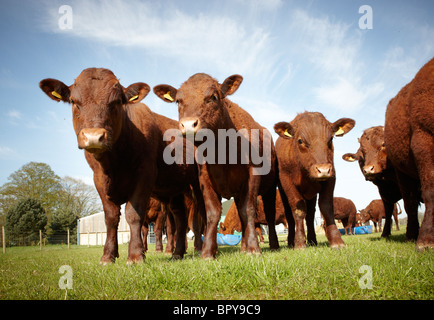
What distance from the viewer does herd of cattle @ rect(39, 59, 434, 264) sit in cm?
440

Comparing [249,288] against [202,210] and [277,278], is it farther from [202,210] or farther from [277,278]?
[202,210]

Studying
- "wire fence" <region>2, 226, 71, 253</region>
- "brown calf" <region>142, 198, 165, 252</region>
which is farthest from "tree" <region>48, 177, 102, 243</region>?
"brown calf" <region>142, 198, 165, 252</region>

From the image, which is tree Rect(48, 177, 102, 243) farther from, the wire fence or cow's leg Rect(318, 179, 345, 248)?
cow's leg Rect(318, 179, 345, 248)

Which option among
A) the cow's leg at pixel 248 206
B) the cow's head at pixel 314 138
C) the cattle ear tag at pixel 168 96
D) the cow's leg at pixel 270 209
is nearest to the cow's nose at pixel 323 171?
the cow's head at pixel 314 138

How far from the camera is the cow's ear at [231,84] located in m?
5.31

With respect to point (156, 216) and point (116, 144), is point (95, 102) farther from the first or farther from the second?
point (156, 216)

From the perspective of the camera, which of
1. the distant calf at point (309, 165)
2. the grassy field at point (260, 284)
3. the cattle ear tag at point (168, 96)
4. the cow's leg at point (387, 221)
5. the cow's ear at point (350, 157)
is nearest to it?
the grassy field at point (260, 284)

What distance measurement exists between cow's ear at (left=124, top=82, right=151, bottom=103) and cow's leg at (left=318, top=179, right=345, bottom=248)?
12.5ft

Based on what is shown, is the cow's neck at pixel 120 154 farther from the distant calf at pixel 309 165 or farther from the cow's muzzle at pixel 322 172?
the cow's muzzle at pixel 322 172

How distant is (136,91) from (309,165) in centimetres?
339

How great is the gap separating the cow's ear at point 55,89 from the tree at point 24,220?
3121 cm

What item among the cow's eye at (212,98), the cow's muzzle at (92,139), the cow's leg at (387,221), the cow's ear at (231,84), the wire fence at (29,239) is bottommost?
the wire fence at (29,239)

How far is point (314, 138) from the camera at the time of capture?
5.64 m

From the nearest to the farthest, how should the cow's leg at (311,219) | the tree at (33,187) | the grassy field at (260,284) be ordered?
the grassy field at (260,284) < the cow's leg at (311,219) < the tree at (33,187)
